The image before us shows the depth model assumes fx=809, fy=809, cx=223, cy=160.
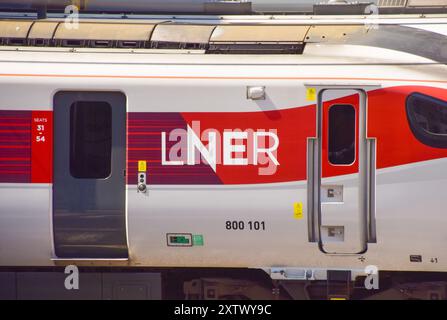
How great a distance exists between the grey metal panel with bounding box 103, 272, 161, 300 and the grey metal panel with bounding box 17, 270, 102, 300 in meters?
0.14

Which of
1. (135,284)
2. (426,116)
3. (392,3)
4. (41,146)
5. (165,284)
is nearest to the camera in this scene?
(426,116)

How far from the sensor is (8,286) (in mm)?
8773

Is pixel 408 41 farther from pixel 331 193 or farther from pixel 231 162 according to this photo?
pixel 231 162

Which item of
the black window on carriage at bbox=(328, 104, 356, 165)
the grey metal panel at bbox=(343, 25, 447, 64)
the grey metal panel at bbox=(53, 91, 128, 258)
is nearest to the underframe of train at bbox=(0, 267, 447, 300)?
the grey metal panel at bbox=(53, 91, 128, 258)

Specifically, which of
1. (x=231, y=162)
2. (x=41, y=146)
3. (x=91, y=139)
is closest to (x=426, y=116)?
(x=231, y=162)

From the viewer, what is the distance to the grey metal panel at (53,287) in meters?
8.72

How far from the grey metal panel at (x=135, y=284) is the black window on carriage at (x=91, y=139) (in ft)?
3.74

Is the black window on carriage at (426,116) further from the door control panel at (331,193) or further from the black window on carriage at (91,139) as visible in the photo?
the black window on carriage at (91,139)

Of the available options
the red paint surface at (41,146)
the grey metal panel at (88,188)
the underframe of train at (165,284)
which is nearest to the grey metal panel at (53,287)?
the underframe of train at (165,284)

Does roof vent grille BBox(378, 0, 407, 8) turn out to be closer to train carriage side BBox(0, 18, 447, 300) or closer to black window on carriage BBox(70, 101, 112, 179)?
train carriage side BBox(0, 18, 447, 300)

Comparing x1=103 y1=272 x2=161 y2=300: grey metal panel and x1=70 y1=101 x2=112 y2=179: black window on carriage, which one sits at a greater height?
x1=70 y1=101 x2=112 y2=179: black window on carriage

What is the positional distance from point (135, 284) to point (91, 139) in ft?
5.36

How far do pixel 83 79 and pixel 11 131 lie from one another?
3.02ft

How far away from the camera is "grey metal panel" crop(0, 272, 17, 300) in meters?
8.74
